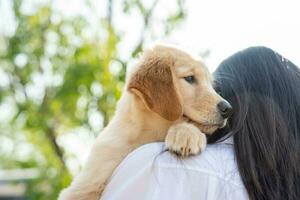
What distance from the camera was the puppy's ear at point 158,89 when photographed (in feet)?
11.0

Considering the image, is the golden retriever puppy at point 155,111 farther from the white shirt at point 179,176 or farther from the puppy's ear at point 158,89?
the white shirt at point 179,176

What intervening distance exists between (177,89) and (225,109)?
0.39m

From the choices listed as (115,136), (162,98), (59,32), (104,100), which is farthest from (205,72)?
(59,32)

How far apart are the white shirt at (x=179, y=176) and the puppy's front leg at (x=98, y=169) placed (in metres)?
0.33

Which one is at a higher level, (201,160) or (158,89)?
(158,89)

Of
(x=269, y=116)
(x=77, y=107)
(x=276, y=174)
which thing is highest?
(x=269, y=116)

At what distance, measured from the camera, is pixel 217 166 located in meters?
2.74

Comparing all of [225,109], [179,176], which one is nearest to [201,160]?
[179,176]

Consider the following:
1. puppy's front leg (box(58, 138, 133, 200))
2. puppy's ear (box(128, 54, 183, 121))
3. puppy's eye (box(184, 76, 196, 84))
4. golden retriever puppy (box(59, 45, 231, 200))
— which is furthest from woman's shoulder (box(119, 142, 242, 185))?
puppy's eye (box(184, 76, 196, 84))

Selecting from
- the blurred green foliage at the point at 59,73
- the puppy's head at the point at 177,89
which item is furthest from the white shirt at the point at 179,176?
the blurred green foliage at the point at 59,73

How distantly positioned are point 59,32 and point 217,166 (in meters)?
5.25

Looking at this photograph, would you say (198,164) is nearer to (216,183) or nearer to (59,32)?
(216,183)

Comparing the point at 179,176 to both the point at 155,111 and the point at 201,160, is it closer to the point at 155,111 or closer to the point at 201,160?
the point at 201,160

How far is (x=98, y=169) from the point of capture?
127 inches
